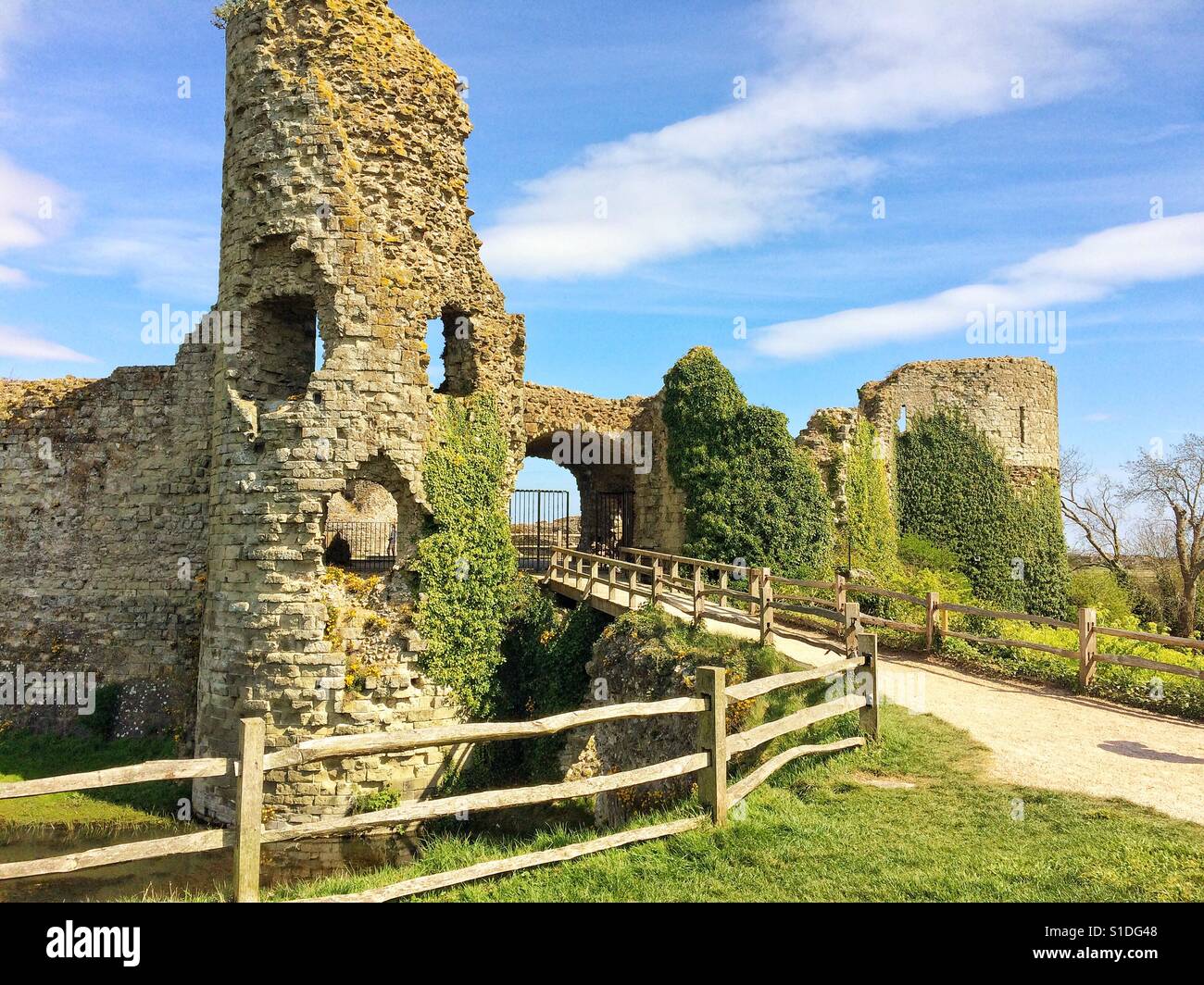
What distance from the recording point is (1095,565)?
34.7 metres

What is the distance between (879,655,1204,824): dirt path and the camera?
7.69 m

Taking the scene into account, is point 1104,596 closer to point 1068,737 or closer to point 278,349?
point 1068,737

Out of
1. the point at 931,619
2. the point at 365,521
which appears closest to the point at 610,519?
the point at 365,521

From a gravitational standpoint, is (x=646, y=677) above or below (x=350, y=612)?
below

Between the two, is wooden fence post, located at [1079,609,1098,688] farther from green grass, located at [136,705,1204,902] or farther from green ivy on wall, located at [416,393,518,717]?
green ivy on wall, located at [416,393,518,717]

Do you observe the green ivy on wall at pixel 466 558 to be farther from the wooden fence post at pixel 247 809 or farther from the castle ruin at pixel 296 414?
the wooden fence post at pixel 247 809

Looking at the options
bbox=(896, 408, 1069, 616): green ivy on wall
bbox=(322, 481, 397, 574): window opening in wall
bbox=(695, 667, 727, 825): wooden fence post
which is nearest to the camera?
bbox=(695, 667, 727, 825): wooden fence post

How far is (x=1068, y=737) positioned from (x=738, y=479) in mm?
11438

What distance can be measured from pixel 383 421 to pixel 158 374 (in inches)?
278

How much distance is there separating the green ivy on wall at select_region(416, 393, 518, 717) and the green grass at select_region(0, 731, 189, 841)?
17.0 ft

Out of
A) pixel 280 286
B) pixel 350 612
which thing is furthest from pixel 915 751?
pixel 280 286

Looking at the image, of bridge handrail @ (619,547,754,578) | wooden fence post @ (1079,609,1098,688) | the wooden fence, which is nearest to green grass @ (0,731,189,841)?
the wooden fence

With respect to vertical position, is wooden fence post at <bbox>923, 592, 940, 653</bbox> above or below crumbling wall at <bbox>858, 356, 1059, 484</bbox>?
below
